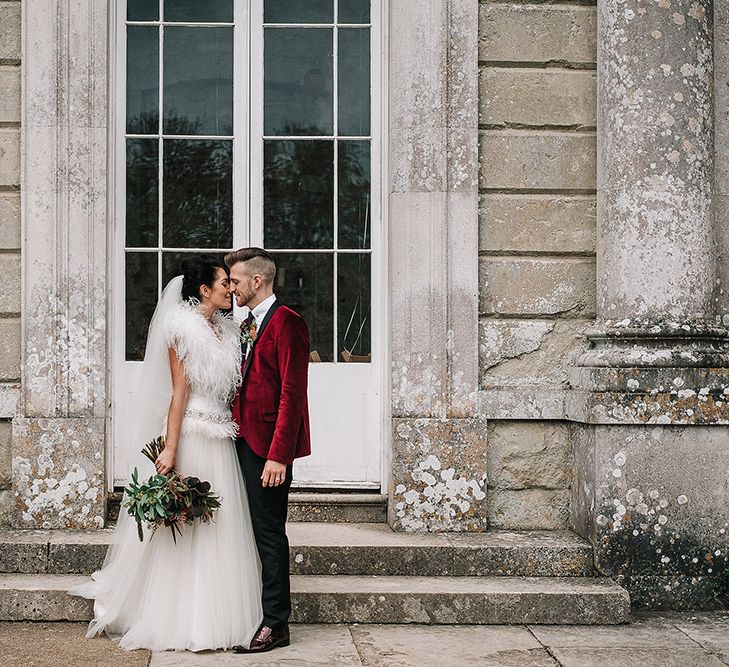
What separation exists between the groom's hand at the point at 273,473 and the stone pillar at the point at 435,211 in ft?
4.77

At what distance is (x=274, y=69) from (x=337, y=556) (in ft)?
9.71

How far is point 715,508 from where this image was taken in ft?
19.8

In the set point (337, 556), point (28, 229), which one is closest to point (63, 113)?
point (28, 229)

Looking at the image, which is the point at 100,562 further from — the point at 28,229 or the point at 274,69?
the point at 274,69

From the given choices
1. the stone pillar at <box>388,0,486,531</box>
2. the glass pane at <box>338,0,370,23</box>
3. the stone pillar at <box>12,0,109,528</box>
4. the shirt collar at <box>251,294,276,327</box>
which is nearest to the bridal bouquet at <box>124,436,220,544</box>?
the shirt collar at <box>251,294,276,327</box>

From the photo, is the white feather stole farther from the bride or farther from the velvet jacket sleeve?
the velvet jacket sleeve

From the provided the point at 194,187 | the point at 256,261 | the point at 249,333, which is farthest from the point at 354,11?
the point at 249,333

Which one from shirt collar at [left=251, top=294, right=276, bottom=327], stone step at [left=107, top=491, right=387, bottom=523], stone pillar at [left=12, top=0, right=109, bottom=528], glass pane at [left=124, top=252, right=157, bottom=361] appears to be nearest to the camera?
shirt collar at [left=251, top=294, right=276, bottom=327]

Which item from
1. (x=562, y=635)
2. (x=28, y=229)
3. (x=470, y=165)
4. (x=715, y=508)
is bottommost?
(x=562, y=635)

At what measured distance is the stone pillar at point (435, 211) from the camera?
6.42 metres

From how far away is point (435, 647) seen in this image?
518 cm

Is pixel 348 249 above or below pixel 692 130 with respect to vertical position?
below

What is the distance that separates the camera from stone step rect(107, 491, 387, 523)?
655 centimetres

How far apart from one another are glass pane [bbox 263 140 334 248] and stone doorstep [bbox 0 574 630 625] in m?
2.12
